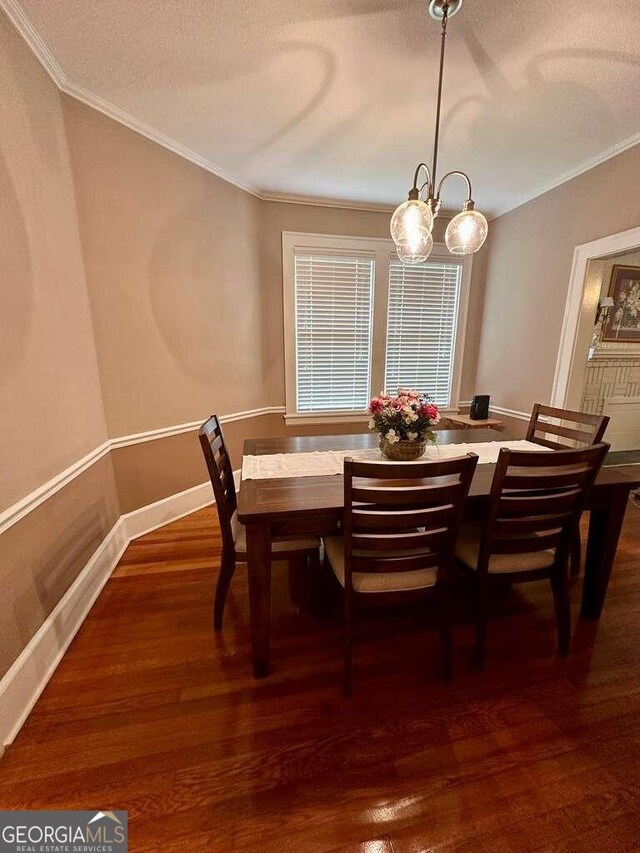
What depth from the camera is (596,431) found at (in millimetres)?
1809

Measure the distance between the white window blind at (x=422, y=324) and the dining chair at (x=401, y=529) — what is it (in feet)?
7.98

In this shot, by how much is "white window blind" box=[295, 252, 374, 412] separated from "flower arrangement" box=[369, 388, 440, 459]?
1.81 m

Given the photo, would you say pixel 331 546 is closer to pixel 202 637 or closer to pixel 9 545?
pixel 202 637

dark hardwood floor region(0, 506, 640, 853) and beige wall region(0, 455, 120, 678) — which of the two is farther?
beige wall region(0, 455, 120, 678)

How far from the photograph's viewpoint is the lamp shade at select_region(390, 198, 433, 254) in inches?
57.1

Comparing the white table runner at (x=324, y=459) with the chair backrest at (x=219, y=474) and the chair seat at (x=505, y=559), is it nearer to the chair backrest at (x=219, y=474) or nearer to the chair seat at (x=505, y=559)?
the chair backrest at (x=219, y=474)

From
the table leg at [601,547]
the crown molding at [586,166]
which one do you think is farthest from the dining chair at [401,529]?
the crown molding at [586,166]

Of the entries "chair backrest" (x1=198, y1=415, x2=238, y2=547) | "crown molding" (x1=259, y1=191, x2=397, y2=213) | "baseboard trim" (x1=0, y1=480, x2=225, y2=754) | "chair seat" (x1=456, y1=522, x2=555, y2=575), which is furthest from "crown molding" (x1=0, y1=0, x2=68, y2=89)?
"chair seat" (x1=456, y1=522, x2=555, y2=575)

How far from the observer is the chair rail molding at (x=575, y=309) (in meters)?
2.38

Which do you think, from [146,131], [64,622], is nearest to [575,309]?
[146,131]

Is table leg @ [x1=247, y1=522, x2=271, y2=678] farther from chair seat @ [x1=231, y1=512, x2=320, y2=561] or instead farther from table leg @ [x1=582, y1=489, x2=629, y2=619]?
table leg @ [x1=582, y1=489, x2=629, y2=619]

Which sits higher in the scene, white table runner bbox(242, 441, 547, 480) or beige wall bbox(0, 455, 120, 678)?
white table runner bbox(242, 441, 547, 480)

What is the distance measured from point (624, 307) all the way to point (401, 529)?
3.44 m

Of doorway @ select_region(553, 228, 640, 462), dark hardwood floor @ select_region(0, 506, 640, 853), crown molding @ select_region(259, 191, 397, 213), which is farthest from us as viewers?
crown molding @ select_region(259, 191, 397, 213)
